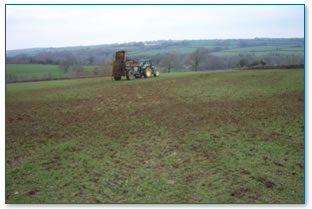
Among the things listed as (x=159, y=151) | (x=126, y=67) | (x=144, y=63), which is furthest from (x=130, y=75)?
(x=159, y=151)

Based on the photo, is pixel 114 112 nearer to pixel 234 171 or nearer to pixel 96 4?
pixel 96 4

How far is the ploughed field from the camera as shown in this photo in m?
5.09

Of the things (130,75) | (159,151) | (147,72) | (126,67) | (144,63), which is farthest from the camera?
(147,72)

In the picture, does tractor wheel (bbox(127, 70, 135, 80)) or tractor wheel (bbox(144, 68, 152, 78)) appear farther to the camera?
tractor wheel (bbox(144, 68, 152, 78))

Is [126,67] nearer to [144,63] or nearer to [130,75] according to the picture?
[130,75]

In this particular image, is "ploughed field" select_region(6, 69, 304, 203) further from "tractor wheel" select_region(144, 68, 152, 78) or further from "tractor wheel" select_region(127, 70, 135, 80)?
"tractor wheel" select_region(144, 68, 152, 78)

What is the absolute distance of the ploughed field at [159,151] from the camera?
5090mm

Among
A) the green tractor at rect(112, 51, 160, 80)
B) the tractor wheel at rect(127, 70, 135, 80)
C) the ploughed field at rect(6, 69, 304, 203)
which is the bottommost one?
the ploughed field at rect(6, 69, 304, 203)

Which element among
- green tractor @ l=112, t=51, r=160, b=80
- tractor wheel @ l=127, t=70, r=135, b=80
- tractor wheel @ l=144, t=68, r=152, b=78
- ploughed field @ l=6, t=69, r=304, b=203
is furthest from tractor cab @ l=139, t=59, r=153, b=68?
ploughed field @ l=6, t=69, r=304, b=203

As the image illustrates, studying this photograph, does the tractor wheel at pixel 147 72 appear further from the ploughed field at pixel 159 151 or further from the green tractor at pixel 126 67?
the ploughed field at pixel 159 151

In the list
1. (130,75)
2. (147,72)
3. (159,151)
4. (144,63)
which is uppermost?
Answer: (144,63)

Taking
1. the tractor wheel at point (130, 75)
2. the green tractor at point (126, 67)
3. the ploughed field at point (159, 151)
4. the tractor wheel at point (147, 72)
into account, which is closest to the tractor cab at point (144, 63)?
the green tractor at point (126, 67)

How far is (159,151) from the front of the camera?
Answer: 23.3 feet

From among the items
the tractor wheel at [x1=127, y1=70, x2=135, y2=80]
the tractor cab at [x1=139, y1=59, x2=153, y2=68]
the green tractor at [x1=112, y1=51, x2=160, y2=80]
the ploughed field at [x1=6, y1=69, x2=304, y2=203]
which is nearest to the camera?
the ploughed field at [x1=6, y1=69, x2=304, y2=203]
